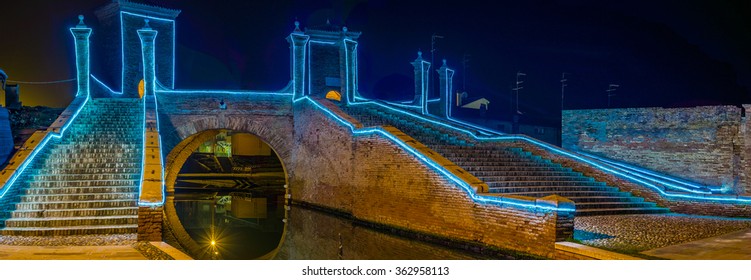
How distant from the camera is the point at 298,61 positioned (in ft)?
57.6

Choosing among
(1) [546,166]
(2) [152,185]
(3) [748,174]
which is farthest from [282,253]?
(3) [748,174]

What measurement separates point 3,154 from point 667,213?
14.2m

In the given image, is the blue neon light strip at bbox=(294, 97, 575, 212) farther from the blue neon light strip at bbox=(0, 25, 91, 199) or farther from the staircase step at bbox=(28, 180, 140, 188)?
the blue neon light strip at bbox=(0, 25, 91, 199)

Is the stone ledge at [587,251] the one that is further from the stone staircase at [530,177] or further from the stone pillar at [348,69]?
the stone pillar at [348,69]

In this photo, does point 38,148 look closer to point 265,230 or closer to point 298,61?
point 265,230

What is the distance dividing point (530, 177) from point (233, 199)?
11.7 m

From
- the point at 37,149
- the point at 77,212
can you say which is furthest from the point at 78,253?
the point at 37,149

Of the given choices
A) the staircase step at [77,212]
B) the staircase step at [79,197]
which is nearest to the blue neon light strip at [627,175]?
the staircase step at [79,197]

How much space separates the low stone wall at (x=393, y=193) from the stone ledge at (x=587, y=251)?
0.72 feet

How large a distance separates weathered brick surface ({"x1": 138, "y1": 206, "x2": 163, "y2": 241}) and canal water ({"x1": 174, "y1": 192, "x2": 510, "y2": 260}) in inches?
61.9

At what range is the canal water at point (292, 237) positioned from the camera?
1026cm

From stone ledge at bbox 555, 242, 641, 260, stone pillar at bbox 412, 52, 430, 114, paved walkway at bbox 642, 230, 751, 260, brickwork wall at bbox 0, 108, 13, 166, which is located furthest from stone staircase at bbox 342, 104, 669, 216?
brickwork wall at bbox 0, 108, 13, 166

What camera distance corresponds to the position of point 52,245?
26.8 feet

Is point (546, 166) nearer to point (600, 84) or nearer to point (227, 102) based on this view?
point (227, 102)
